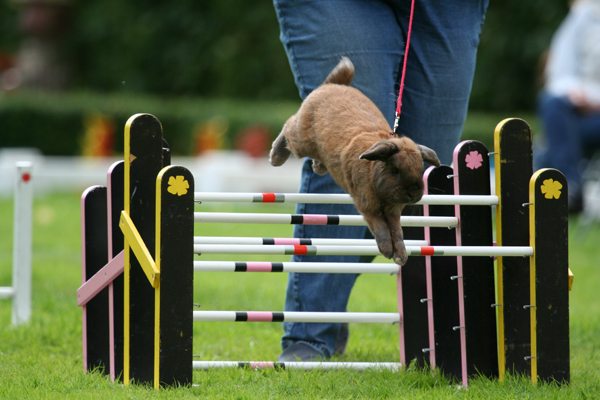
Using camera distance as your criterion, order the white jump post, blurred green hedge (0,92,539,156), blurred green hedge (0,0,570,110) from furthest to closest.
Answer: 1. blurred green hedge (0,0,570,110)
2. blurred green hedge (0,92,539,156)
3. the white jump post

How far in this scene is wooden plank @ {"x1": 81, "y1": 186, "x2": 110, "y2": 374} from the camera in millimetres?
2691

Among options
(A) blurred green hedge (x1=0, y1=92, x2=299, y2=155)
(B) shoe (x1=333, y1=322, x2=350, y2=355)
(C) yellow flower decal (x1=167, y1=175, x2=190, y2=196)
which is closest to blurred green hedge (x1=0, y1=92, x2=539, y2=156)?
(A) blurred green hedge (x1=0, y1=92, x2=299, y2=155)

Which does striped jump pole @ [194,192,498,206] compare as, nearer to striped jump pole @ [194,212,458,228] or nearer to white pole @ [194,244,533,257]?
striped jump pole @ [194,212,458,228]

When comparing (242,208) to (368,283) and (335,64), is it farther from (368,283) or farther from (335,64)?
(335,64)

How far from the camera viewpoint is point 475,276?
8.53ft

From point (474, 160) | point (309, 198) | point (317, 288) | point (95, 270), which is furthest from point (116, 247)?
point (474, 160)

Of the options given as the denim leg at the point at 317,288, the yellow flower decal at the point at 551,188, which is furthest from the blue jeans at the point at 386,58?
the yellow flower decal at the point at 551,188

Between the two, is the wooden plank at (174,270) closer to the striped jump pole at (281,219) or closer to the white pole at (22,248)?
the striped jump pole at (281,219)

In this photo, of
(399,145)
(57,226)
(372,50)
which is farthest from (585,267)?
(57,226)

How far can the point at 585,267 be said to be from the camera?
231 inches

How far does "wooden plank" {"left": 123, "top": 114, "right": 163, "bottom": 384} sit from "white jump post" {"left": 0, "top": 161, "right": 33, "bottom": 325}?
1.50 meters

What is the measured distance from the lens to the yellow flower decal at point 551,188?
8.18 ft

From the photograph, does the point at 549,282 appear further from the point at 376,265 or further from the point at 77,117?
the point at 77,117

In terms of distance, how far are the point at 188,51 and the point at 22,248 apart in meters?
15.2
